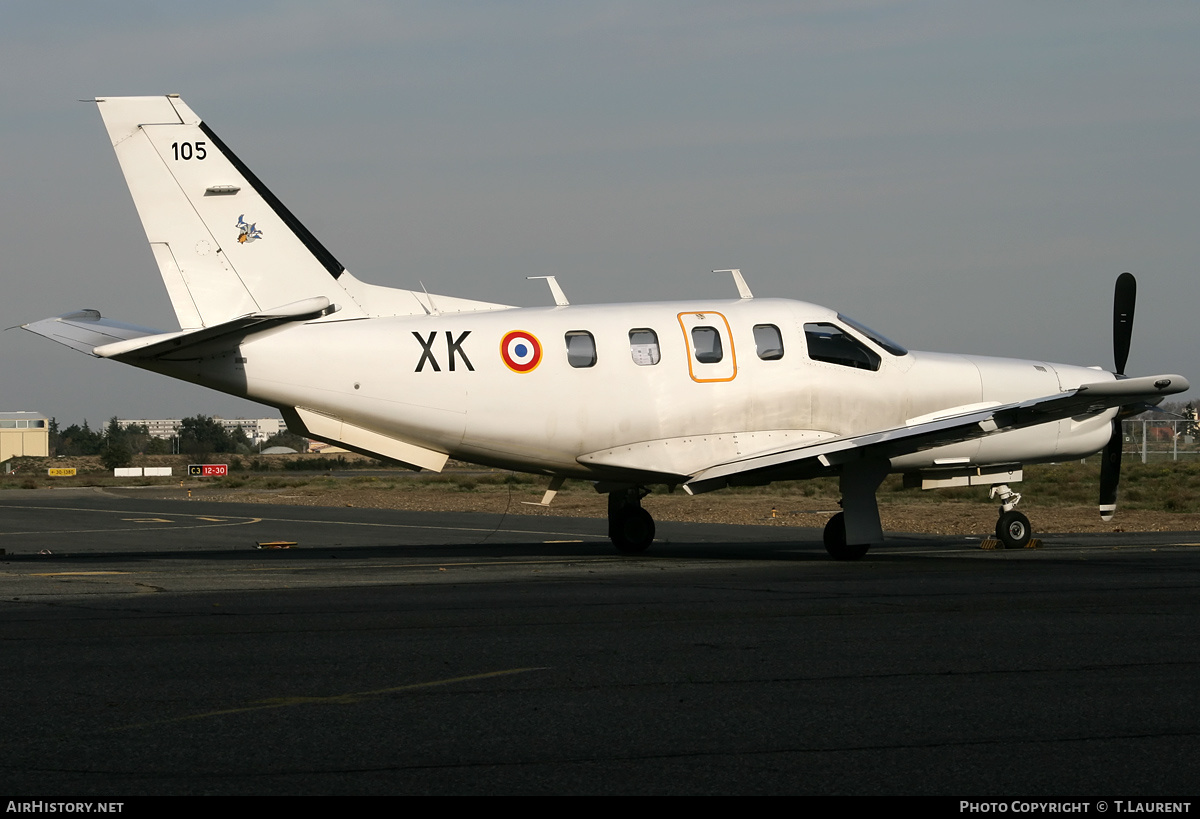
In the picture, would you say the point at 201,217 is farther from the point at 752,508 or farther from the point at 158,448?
the point at 158,448

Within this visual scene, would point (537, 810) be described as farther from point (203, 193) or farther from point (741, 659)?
point (203, 193)

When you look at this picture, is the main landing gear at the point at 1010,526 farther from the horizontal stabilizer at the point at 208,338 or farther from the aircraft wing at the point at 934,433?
the horizontal stabilizer at the point at 208,338

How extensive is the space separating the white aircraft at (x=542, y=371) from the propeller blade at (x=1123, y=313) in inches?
77.8

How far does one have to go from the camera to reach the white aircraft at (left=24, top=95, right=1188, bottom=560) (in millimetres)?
16594

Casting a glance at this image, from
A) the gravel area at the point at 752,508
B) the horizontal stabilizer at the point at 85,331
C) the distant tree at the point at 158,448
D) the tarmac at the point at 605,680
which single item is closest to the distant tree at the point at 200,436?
the distant tree at the point at 158,448

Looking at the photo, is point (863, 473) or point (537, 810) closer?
point (537, 810)

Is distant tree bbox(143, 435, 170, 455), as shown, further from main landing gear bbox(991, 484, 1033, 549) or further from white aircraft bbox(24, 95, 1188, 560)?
main landing gear bbox(991, 484, 1033, 549)

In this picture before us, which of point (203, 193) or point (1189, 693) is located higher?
point (203, 193)

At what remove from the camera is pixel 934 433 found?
A: 16750 millimetres

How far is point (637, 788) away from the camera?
534cm

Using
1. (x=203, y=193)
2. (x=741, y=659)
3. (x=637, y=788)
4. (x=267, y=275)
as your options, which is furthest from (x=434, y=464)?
(x=637, y=788)

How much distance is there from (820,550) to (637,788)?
51.6 ft

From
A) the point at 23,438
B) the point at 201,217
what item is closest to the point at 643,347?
the point at 201,217

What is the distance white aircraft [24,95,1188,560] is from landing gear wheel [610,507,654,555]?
1.82 ft
